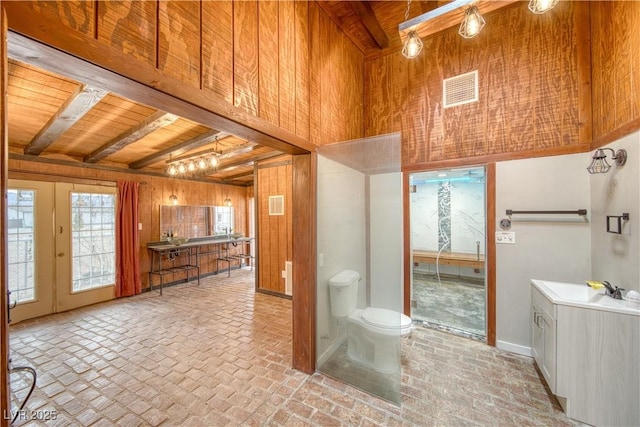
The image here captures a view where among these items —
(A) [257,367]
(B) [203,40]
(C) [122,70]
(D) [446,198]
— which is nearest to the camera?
(C) [122,70]

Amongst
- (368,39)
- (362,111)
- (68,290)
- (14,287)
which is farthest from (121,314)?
(368,39)

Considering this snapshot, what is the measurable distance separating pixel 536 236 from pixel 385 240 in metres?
1.63

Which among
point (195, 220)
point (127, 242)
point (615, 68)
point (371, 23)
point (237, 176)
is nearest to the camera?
point (615, 68)

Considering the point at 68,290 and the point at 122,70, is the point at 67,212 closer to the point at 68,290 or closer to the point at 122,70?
the point at 68,290

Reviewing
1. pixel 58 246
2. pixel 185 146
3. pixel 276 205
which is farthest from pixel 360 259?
pixel 58 246

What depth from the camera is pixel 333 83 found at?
2650 millimetres

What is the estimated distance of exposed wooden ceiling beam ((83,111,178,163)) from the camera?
247 centimetres

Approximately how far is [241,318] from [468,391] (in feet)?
9.14

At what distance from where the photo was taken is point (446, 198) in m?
5.09

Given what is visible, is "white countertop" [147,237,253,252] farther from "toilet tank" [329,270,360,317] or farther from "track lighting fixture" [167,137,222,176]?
"toilet tank" [329,270,360,317]

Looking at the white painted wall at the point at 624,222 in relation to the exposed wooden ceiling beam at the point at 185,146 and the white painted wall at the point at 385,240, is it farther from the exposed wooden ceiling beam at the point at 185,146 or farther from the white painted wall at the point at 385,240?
the exposed wooden ceiling beam at the point at 185,146

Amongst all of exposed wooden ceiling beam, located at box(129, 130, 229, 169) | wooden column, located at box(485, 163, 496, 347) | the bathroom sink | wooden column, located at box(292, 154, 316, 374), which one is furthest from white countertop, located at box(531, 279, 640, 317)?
exposed wooden ceiling beam, located at box(129, 130, 229, 169)

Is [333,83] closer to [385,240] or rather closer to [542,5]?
[542,5]

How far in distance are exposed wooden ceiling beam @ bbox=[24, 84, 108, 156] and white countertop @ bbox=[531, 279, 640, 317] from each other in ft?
12.5
